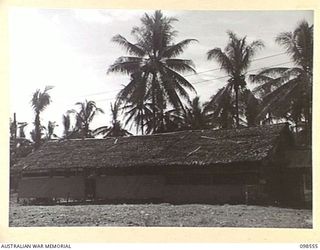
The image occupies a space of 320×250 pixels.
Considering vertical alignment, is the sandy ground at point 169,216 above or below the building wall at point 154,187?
below

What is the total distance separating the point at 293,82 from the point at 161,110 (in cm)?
27

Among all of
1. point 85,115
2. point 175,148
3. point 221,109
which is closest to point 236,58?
point 221,109

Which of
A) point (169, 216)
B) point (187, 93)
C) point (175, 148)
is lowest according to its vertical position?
point (169, 216)

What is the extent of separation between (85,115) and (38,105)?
0.10 meters

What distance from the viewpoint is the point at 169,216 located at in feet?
3.91

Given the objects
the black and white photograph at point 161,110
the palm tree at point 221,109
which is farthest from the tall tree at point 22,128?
the palm tree at point 221,109

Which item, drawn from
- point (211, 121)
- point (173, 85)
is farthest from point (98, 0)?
point (211, 121)

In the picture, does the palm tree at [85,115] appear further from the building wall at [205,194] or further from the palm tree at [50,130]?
the building wall at [205,194]

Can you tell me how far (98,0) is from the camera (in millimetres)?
1221

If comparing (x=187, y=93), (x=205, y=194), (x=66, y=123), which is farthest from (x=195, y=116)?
(x=66, y=123)

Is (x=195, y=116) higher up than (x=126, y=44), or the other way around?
(x=126, y=44)

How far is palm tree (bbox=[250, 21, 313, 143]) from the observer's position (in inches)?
47.4

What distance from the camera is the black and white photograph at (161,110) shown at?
1203mm

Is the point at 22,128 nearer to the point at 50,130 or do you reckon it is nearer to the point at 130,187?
the point at 50,130
